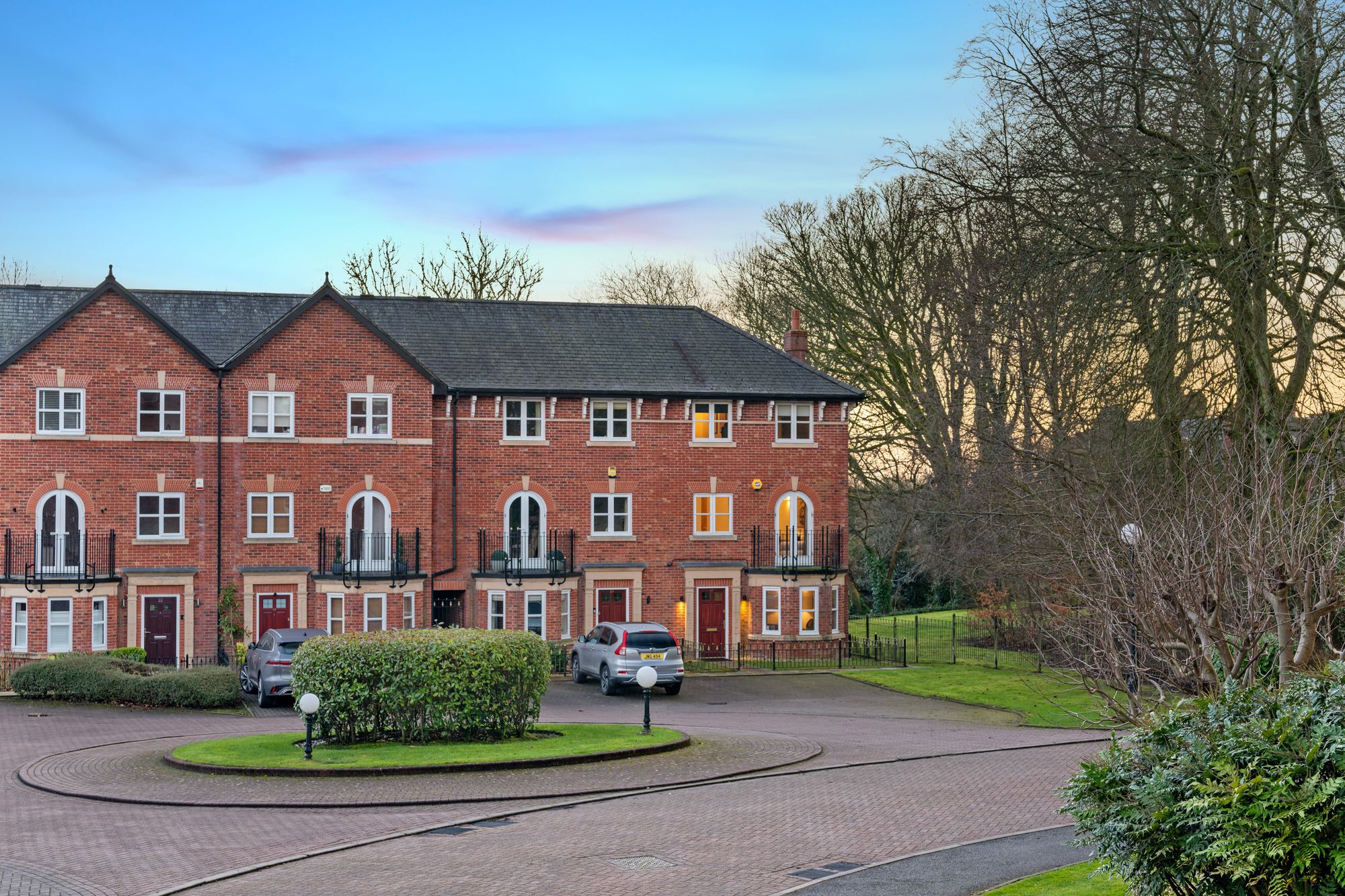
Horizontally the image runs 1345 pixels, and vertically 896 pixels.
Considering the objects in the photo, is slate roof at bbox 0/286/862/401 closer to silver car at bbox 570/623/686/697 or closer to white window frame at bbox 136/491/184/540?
white window frame at bbox 136/491/184/540

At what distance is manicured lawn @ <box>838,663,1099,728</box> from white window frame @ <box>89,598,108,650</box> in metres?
20.2

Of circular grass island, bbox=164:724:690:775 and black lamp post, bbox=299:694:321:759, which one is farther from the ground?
black lamp post, bbox=299:694:321:759

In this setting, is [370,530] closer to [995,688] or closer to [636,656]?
[636,656]

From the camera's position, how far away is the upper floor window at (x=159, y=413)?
3725 centimetres

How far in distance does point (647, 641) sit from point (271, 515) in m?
12.7

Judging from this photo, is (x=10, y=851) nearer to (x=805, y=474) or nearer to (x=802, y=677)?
(x=802, y=677)

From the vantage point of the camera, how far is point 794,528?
4188 centimetres

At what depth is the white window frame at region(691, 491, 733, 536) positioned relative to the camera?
41438 mm

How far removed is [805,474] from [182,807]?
27140 millimetres

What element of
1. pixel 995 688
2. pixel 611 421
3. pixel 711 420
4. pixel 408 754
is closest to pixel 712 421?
pixel 711 420

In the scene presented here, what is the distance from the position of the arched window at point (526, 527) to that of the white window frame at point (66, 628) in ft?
39.2

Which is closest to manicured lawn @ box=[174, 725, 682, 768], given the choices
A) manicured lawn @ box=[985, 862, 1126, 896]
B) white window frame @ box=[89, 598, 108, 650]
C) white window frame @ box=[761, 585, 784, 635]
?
manicured lawn @ box=[985, 862, 1126, 896]

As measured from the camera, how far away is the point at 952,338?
43.7 m

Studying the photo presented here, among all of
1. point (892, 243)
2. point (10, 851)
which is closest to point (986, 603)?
point (892, 243)
